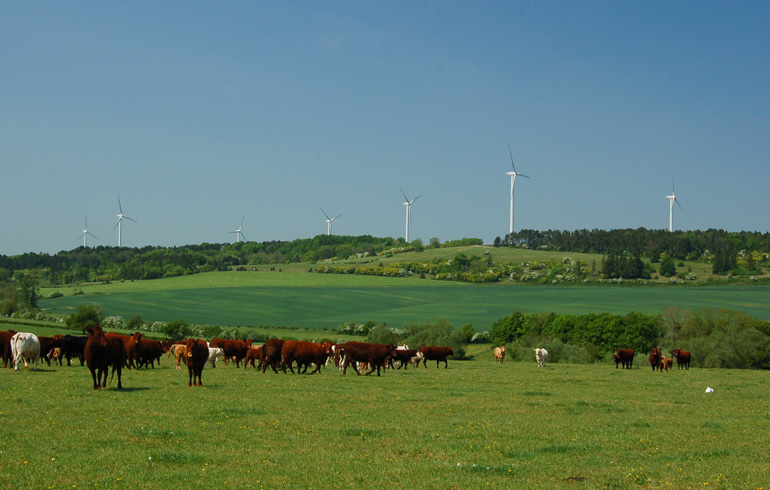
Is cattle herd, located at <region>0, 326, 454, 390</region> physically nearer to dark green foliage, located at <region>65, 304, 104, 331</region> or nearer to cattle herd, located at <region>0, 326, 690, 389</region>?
cattle herd, located at <region>0, 326, 690, 389</region>

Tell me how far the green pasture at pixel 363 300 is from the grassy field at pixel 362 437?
253 feet

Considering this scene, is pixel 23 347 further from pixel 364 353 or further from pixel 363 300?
pixel 363 300

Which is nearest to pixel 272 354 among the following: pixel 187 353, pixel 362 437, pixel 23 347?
pixel 187 353

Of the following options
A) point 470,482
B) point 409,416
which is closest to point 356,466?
point 470,482

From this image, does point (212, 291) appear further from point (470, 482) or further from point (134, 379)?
point (470, 482)

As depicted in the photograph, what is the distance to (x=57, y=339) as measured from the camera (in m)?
31.6

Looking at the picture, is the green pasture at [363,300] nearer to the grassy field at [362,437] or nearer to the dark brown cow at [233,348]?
the dark brown cow at [233,348]

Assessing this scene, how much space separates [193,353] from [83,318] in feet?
246

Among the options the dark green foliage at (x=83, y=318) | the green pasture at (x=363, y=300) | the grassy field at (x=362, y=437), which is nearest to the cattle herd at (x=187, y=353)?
the grassy field at (x=362, y=437)

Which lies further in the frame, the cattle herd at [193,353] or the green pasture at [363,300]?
the green pasture at [363,300]

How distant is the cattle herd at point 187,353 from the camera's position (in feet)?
63.5

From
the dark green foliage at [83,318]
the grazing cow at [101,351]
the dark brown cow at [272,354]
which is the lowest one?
the dark green foliage at [83,318]

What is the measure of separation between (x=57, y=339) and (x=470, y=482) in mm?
26944

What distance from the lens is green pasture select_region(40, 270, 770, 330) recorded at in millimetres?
107875
